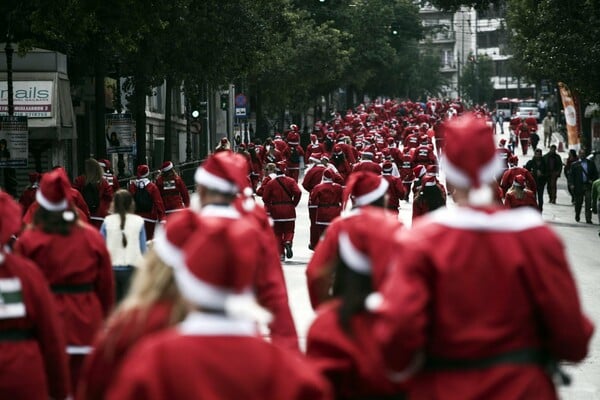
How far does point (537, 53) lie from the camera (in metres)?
39.6

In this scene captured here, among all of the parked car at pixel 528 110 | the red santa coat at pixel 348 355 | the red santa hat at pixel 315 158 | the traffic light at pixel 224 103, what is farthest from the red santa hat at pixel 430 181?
the parked car at pixel 528 110

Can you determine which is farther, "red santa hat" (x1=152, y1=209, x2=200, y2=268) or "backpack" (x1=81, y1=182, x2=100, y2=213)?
"backpack" (x1=81, y1=182, x2=100, y2=213)

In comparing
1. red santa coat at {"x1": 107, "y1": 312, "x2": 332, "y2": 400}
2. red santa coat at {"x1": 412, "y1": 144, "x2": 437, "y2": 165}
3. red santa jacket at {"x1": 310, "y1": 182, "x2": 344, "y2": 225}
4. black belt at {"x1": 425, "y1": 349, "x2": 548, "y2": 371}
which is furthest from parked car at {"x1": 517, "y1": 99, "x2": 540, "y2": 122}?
red santa coat at {"x1": 107, "y1": 312, "x2": 332, "y2": 400}

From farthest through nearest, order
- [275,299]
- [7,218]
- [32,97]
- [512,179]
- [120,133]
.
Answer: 1. [32,97]
2. [120,133]
3. [512,179]
4. [275,299]
5. [7,218]

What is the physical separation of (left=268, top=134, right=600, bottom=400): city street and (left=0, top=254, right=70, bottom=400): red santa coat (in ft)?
8.61

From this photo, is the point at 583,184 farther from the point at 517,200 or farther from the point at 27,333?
the point at 27,333

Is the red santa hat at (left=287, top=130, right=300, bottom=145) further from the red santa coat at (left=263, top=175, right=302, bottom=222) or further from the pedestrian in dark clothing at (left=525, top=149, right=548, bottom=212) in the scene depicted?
the red santa coat at (left=263, top=175, right=302, bottom=222)

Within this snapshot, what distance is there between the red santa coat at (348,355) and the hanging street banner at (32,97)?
Result: 91.4ft

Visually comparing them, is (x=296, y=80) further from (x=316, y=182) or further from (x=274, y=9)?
(x=316, y=182)

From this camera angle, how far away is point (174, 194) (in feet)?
73.2

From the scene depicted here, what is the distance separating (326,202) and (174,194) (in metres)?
2.29

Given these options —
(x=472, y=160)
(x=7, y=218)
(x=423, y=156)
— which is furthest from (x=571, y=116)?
(x=472, y=160)

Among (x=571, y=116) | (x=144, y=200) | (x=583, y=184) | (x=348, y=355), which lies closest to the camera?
(x=348, y=355)

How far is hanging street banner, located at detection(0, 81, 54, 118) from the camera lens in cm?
3334
